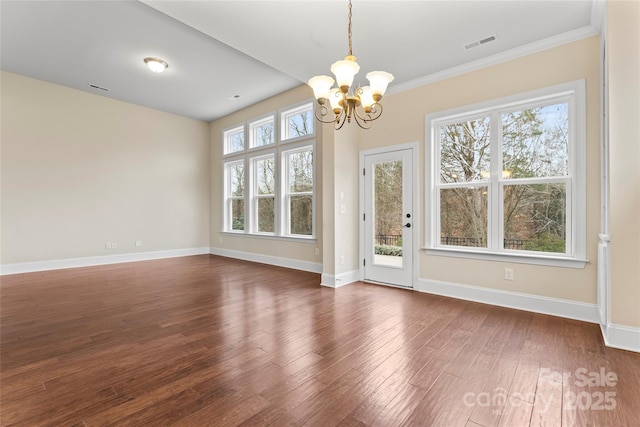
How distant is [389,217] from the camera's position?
14.7 feet

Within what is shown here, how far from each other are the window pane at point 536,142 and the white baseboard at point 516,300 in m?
1.39

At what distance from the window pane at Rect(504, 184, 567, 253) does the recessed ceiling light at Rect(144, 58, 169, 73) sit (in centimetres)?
513

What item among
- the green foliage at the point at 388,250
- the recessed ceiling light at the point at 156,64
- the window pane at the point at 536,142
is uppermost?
the recessed ceiling light at the point at 156,64

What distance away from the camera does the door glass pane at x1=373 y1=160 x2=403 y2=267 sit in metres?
4.38

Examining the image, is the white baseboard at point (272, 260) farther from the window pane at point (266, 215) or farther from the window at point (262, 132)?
the window at point (262, 132)

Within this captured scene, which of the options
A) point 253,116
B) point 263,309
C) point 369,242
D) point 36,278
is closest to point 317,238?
point 369,242

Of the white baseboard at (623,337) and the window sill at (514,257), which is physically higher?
the window sill at (514,257)

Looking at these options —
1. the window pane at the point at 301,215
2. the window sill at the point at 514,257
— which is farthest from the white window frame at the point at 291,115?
the window sill at the point at 514,257

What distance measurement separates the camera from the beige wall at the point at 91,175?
5.12m

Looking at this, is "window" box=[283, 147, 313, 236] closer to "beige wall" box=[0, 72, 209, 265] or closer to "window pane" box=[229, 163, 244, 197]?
"window pane" box=[229, 163, 244, 197]

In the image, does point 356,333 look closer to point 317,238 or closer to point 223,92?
point 317,238

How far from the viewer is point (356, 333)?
273cm

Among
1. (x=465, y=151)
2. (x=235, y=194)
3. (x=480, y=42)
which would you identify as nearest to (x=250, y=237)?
(x=235, y=194)

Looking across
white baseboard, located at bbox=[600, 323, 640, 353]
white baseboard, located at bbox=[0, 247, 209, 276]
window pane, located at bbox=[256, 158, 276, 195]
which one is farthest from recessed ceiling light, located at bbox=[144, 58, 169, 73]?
white baseboard, located at bbox=[600, 323, 640, 353]
